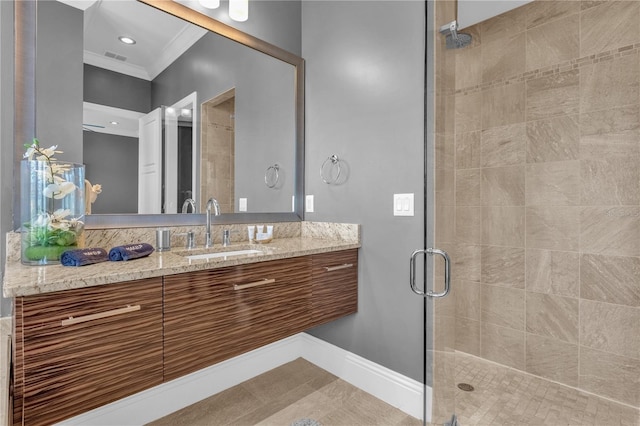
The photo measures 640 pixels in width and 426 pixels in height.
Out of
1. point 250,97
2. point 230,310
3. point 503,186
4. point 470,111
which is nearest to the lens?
point 230,310

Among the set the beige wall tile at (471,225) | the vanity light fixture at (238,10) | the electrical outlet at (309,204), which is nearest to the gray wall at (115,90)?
the vanity light fixture at (238,10)

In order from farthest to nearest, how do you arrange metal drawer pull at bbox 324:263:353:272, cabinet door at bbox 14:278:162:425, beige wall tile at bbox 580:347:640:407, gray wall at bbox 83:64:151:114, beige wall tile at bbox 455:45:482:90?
1. beige wall tile at bbox 455:45:482:90
2. metal drawer pull at bbox 324:263:353:272
3. beige wall tile at bbox 580:347:640:407
4. gray wall at bbox 83:64:151:114
5. cabinet door at bbox 14:278:162:425

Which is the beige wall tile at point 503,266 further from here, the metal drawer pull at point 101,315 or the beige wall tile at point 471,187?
A: the metal drawer pull at point 101,315

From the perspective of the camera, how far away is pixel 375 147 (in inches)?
76.1

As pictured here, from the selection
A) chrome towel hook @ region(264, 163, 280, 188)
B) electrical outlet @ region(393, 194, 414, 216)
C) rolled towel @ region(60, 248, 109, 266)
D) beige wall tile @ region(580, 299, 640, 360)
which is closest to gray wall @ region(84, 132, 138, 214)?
rolled towel @ region(60, 248, 109, 266)

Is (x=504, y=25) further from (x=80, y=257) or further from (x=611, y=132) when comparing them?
(x=80, y=257)

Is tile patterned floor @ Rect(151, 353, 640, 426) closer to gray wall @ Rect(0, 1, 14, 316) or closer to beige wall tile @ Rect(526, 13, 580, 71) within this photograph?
gray wall @ Rect(0, 1, 14, 316)

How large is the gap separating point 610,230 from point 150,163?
2500mm

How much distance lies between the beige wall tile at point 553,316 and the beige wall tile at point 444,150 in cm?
123

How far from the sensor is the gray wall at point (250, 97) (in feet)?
6.10

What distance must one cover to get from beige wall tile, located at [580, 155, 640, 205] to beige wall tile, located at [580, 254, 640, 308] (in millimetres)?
317

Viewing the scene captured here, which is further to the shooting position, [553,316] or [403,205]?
[553,316]

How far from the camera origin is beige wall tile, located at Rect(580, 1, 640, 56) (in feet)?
5.79

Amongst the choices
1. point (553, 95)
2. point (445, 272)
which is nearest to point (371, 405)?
point (445, 272)
